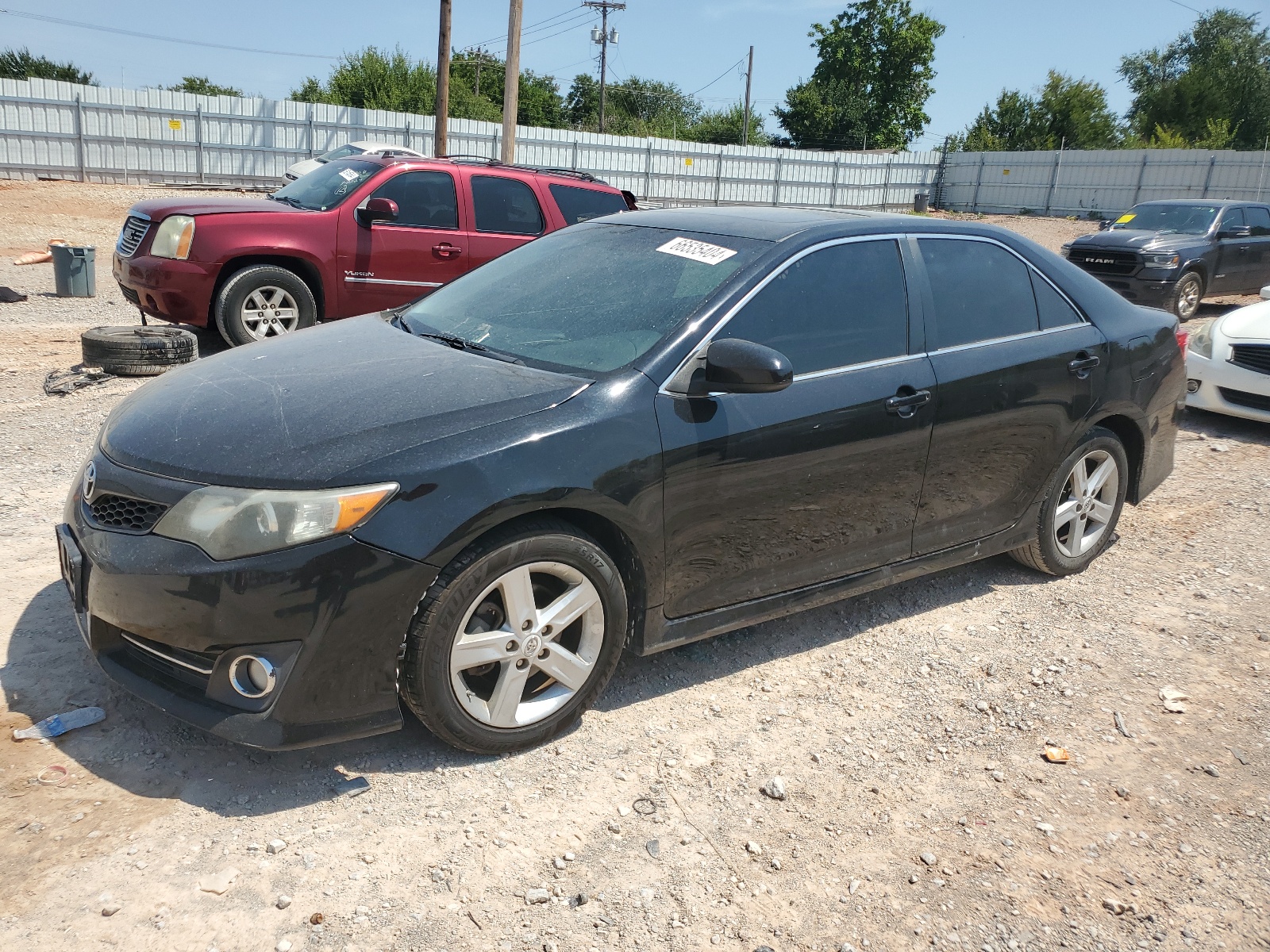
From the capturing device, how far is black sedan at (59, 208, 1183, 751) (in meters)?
2.78

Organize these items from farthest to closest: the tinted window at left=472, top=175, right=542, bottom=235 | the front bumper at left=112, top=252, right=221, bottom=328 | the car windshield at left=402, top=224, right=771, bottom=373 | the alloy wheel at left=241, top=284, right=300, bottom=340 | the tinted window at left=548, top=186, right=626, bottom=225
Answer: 1. the tinted window at left=548, top=186, right=626, bottom=225
2. the tinted window at left=472, top=175, right=542, bottom=235
3. the alloy wheel at left=241, top=284, right=300, bottom=340
4. the front bumper at left=112, top=252, right=221, bottom=328
5. the car windshield at left=402, top=224, right=771, bottom=373

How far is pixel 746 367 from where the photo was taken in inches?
127

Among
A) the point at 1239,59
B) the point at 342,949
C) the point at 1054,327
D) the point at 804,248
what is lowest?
the point at 342,949

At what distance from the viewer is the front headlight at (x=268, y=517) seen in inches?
107

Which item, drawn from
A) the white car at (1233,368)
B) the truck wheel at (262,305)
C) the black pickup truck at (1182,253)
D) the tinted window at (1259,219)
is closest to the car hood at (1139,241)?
the black pickup truck at (1182,253)

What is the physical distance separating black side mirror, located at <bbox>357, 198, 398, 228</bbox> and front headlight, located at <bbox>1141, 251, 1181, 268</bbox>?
10.3 metres

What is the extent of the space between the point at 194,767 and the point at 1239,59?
73736 mm

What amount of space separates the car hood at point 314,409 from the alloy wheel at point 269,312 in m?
5.25

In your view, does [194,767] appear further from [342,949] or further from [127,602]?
[342,949]

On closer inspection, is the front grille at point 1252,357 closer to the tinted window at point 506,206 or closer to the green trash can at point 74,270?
the tinted window at point 506,206

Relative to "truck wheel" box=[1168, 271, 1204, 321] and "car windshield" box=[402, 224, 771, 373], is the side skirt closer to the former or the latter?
"car windshield" box=[402, 224, 771, 373]

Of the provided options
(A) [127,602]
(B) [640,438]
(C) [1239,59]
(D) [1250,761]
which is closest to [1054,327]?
(D) [1250,761]

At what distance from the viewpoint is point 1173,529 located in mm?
5773

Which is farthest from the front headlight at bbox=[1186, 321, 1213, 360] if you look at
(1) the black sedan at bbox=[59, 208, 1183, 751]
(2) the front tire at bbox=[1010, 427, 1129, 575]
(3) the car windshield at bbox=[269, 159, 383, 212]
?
(3) the car windshield at bbox=[269, 159, 383, 212]
